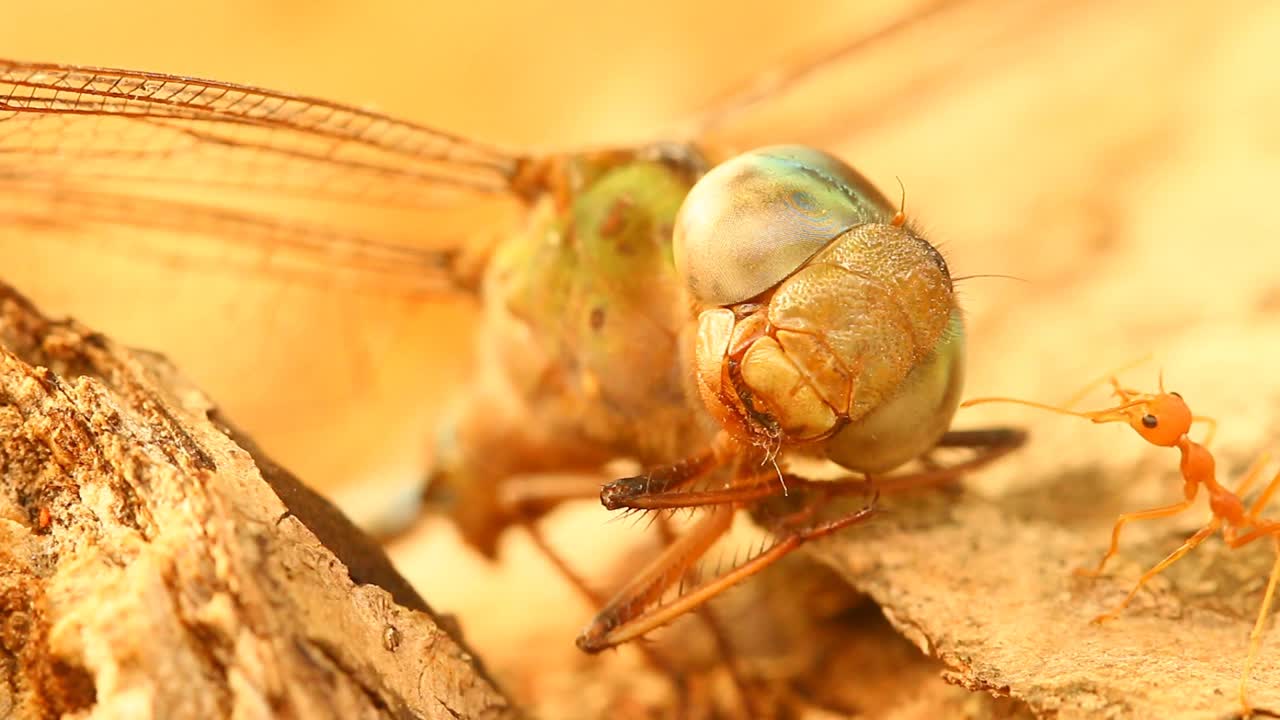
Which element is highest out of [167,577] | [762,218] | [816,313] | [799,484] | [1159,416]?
[167,577]

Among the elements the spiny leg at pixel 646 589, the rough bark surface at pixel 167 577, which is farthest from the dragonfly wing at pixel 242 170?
the spiny leg at pixel 646 589

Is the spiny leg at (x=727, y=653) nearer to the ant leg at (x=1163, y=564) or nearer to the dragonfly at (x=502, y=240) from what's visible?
the dragonfly at (x=502, y=240)

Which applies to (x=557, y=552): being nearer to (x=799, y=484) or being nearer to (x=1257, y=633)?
(x=799, y=484)

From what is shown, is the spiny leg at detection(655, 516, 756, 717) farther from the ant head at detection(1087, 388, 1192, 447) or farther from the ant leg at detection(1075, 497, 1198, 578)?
the ant head at detection(1087, 388, 1192, 447)

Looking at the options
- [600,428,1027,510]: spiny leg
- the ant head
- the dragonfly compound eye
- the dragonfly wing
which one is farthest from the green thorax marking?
the ant head

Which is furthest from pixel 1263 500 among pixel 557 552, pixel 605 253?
pixel 557 552
